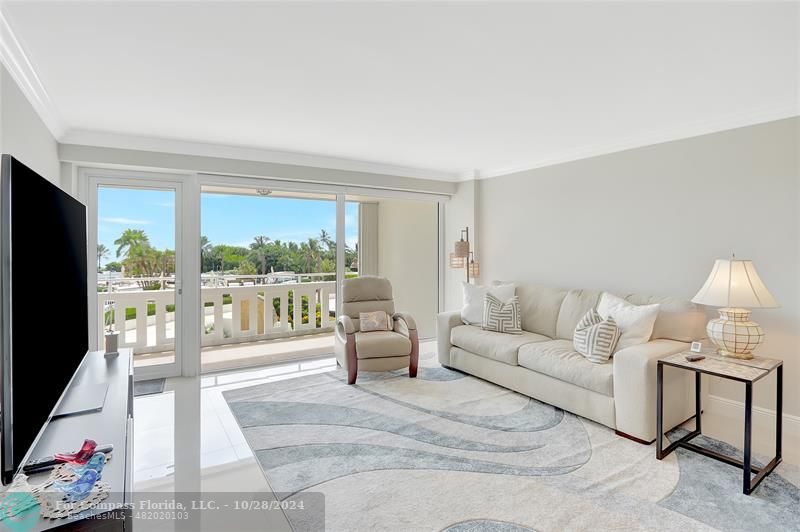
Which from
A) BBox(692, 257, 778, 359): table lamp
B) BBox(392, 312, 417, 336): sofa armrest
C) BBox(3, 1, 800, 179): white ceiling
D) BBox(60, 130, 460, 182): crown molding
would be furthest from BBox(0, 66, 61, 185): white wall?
BBox(692, 257, 778, 359): table lamp

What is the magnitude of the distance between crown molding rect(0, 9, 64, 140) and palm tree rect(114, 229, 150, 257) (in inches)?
45.6

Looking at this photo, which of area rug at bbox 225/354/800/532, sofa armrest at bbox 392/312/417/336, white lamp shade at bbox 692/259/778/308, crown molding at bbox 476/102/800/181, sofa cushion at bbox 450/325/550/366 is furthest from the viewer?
sofa armrest at bbox 392/312/417/336

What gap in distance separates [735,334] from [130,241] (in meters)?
5.23

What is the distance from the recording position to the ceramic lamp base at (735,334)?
265cm

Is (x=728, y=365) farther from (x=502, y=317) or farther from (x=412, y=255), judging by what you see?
(x=412, y=255)

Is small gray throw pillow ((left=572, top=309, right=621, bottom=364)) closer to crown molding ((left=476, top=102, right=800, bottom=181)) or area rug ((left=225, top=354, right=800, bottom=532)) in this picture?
area rug ((left=225, top=354, right=800, bottom=532))

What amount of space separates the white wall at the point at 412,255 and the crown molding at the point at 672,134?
151 centimetres

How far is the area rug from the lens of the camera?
2037 mm

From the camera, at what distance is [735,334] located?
2.69m

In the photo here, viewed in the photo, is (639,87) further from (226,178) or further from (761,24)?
(226,178)

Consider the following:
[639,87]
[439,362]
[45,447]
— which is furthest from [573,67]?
[439,362]

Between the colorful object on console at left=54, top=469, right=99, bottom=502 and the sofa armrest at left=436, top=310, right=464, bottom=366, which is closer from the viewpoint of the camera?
the colorful object on console at left=54, top=469, right=99, bottom=502

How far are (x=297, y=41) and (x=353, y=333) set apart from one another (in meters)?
2.71

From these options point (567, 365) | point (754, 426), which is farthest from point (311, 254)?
point (754, 426)
